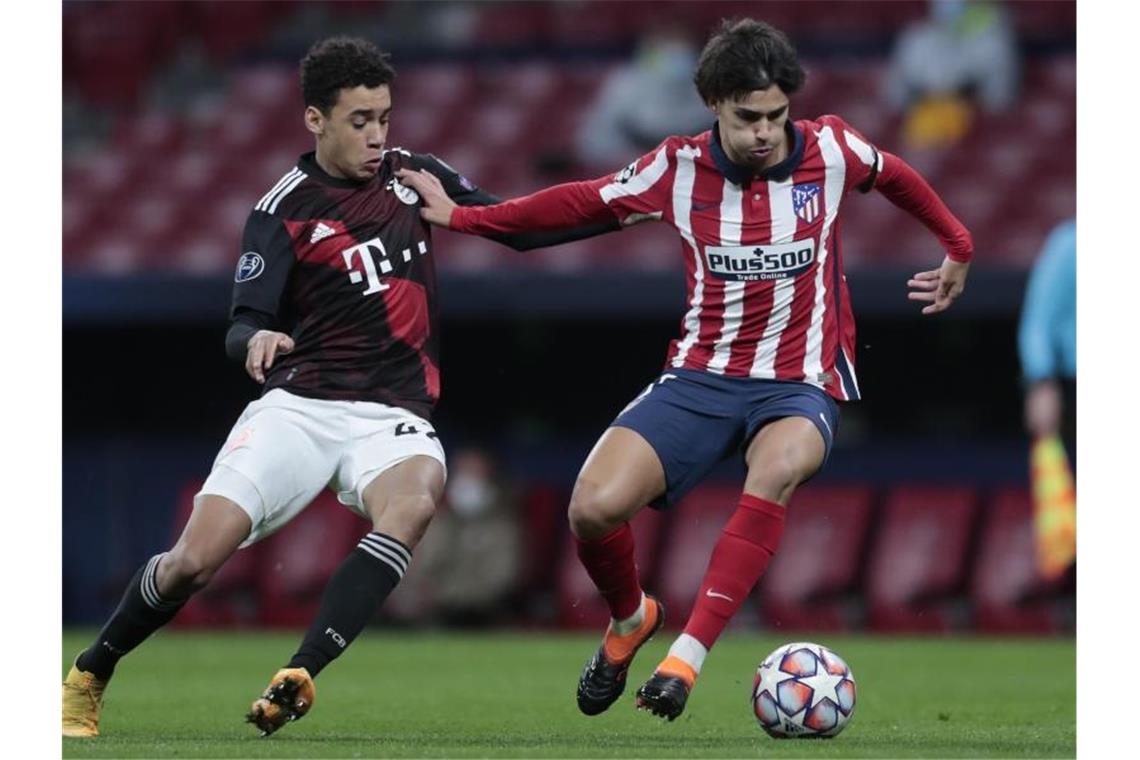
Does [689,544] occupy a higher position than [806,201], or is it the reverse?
[806,201]

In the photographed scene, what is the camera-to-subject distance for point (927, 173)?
14953 millimetres

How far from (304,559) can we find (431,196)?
848cm

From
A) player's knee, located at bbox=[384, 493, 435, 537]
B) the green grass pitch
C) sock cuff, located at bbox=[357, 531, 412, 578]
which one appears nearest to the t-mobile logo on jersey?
player's knee, located at bbox=[384, 493, 435, 537]

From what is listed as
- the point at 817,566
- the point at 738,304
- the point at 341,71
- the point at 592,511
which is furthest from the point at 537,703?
the point at 817,566

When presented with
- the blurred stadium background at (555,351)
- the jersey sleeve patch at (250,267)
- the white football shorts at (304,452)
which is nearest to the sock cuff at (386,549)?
the white football shorts at (304,452)

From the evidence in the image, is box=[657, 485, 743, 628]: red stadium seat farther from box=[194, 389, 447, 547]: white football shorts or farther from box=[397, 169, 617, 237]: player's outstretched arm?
box=[194, 389, 447, 547]: white football shorts

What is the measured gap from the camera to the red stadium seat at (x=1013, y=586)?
1416 cm

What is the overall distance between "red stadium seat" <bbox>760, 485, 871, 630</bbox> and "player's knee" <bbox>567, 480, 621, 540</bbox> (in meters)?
7.63

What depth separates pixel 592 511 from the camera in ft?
22.3

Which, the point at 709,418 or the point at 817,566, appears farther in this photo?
the point at 817,566

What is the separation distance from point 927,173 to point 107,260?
610cm

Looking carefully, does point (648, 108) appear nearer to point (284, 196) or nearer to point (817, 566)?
point (817, 566)

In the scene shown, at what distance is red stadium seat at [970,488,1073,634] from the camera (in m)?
14.2
